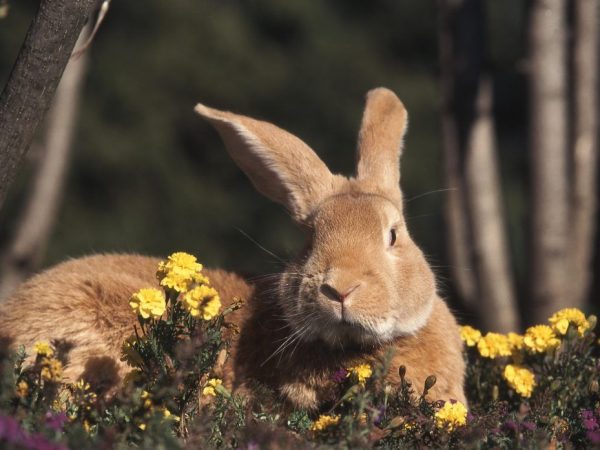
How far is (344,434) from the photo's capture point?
11.9 feet

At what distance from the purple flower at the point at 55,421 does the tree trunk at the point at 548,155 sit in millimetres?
3932

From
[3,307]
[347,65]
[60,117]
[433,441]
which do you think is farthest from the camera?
[347,65]

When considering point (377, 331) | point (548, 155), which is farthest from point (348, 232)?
point (548, 155)

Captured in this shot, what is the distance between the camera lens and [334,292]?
4523mm

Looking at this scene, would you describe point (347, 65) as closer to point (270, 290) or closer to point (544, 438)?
point (270, 290)

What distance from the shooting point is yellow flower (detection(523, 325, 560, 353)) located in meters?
4.77

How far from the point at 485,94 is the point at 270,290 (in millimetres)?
2778

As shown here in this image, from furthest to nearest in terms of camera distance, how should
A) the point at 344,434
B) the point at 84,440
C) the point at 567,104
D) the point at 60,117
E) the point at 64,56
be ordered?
the point at 60,117
the point at 567,104
the point at 64,56
the point at 344,434
the point at 84,440

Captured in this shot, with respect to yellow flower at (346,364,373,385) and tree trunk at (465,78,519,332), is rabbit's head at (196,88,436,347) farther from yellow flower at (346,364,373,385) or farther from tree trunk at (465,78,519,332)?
tree trunk at (465,78,519,332)

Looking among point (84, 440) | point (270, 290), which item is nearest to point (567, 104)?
point (270, 290)

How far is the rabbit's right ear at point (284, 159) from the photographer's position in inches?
209

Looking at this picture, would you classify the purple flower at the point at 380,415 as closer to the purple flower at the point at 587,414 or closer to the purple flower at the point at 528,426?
the purple flower at the point at 528,426

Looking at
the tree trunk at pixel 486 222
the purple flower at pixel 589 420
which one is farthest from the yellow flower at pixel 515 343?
the tree trunk at pixel 486 222

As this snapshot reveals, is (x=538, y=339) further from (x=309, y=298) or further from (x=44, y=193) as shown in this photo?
(x=44, y=193)
